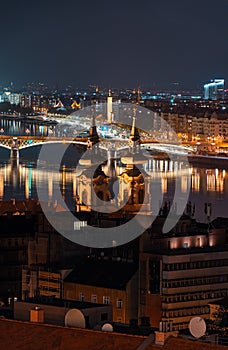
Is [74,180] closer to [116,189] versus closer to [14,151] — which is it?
[116,189]

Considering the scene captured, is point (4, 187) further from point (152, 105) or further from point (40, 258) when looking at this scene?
point (152, 105)

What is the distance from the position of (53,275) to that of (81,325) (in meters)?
3.65

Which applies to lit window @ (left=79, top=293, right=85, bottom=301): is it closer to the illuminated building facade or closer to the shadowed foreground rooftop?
the illuminated building facade

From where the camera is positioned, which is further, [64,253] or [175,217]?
[175,217]

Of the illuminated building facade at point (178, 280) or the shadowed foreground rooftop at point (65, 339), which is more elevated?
the shadowed foreground rooftop at point (65, 339)

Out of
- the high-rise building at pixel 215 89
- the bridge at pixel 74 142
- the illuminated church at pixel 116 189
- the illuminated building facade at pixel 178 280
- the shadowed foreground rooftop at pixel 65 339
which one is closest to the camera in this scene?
the shadowed foreground rooftop at pixel 65 339

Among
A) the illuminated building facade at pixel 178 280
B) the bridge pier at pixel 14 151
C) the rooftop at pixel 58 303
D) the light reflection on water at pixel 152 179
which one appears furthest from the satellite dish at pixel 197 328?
the bridge pier at pixel 14 151

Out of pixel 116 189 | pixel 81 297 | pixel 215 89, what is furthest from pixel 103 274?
pixel 215 89

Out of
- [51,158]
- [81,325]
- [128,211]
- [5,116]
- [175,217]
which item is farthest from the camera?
[5,116]

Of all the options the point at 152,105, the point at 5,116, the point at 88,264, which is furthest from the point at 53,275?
the point at 5,116

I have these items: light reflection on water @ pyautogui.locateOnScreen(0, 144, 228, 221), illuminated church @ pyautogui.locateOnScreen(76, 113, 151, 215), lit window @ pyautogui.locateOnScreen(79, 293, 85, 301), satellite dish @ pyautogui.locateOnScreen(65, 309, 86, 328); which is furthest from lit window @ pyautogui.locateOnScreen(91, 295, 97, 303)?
light reflection on water @ pyautogui.locateOnScreen(0, 144, 228, 221)

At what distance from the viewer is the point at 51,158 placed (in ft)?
115

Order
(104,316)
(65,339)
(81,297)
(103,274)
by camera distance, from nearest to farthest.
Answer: (65,339) < (104,316) < (81,297) < (103,274)

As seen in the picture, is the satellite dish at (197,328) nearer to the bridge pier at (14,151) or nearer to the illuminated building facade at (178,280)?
the illuminated building facade at (178,280)
